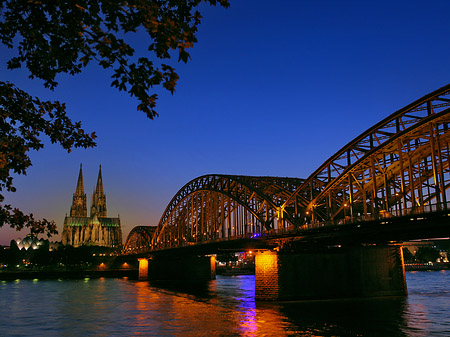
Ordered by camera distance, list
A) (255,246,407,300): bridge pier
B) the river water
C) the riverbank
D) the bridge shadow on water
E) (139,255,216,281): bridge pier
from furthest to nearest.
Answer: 1. the riverbank
2. (139,255,216,281): bridge pier
3. (255,246,407,300): bridge pier
4. the river water
5. the bridge shadow on water

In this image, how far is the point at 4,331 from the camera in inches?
1667

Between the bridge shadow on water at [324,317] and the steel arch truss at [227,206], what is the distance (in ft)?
59.9

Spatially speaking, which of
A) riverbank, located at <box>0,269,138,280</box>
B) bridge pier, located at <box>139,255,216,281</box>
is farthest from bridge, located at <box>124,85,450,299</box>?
riverbank, located at <box>0,269,138,280</box>

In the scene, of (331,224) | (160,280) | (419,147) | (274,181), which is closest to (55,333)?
(331,224)

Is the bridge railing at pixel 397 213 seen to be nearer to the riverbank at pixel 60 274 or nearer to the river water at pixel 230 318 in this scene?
the river water at pixel 230 318

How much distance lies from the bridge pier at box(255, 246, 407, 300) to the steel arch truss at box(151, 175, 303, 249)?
11395mm

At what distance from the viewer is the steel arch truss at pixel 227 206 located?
81.9 metres

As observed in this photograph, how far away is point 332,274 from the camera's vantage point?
62.2m

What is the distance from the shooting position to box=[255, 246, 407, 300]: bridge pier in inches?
2382

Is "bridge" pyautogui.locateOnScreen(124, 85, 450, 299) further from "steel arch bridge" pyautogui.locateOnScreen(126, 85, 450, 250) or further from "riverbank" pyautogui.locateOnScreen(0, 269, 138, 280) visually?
"riverbank" pyautogui.locateOnScreen(0, 269, 138, 280)

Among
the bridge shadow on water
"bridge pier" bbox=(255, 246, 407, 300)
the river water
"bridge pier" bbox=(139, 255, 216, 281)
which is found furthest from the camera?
"bridge pier" bbox=(139, 255, 216, 281)

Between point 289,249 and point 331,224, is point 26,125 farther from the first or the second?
point 289,249

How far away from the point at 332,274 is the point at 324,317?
17.8 m

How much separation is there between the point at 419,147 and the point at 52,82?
50.1 metres
